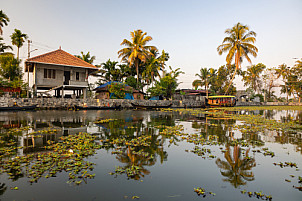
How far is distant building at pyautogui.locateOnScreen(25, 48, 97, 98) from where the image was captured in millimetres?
22578

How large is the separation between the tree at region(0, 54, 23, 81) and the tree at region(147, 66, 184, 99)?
24.3 meters

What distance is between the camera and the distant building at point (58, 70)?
889 inches

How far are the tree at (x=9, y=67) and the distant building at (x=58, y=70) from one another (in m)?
7.61

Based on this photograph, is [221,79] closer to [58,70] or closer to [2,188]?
[58,70]

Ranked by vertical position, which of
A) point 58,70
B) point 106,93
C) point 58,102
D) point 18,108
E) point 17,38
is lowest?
point 18,108

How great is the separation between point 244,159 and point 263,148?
156cm

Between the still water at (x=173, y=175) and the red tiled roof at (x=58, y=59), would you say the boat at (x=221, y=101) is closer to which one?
the red tiled roof at (x=58, y=59)

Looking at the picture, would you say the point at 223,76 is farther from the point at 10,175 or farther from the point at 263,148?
the point at 10,175

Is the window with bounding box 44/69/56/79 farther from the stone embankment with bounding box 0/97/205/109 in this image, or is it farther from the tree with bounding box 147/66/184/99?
the tree with bounding box 147/66/184/99

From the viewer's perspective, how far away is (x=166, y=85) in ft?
111

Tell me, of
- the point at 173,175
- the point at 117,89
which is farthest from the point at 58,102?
the point at 173,175

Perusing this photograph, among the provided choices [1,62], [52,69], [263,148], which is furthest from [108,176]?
[1,62]

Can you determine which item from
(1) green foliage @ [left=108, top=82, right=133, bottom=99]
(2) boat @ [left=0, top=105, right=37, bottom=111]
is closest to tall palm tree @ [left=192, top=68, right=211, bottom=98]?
(1) green foliage @ [left=108, top=82, right=133, bottom=99]

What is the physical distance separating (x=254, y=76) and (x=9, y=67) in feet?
218
